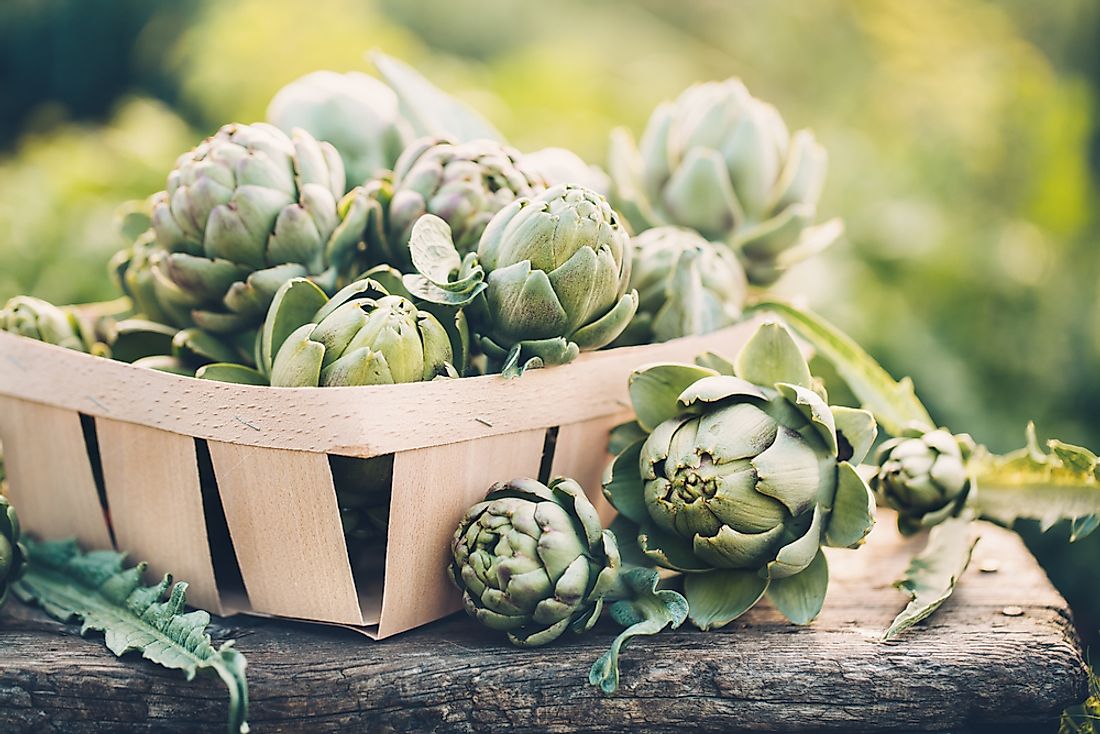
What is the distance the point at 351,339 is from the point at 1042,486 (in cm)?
57

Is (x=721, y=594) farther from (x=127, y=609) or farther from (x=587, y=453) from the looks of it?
(x=127, y=609)

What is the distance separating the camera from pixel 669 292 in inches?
32.8

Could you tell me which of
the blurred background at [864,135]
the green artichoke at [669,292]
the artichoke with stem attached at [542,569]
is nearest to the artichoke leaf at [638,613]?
the artichoke with stem attached at [542,569]

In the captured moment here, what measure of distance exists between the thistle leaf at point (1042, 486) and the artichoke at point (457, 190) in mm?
434

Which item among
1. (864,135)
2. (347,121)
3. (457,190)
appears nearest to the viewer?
(457,190)

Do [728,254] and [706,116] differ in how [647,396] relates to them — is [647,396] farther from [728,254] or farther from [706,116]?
[706,116]

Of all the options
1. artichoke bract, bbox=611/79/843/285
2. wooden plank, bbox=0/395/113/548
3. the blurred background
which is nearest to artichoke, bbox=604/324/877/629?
artichoke bract, bbox=611/79/843/285

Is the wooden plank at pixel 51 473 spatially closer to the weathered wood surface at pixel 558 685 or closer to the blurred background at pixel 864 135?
the weathered wood surface at pixel 558 685

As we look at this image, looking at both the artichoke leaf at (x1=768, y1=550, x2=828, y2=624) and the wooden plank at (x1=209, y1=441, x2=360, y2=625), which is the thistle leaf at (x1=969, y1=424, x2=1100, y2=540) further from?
the wooden plank at (x1=209, y1=441, x2=360, y2=625)

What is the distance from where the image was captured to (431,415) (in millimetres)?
664

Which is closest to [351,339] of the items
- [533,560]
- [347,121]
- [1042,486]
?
[533,560]

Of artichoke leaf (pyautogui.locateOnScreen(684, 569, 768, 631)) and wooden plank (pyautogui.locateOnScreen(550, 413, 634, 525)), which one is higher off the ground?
wooden plank (pyautogui.locateOnScreen(550, 413, 634, 525))

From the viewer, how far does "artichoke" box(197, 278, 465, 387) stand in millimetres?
672

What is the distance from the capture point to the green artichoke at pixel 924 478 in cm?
85
